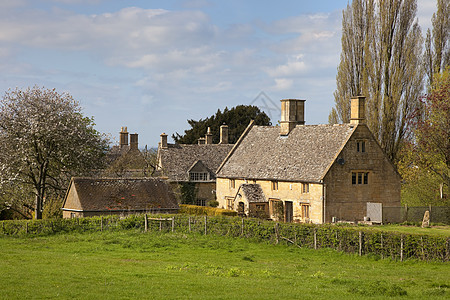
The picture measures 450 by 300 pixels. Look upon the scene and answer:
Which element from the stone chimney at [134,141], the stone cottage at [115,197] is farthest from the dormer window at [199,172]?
the stone chimney at [134,141]

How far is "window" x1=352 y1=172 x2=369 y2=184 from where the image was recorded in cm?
5338

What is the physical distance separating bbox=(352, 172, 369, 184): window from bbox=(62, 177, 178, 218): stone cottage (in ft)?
52.1

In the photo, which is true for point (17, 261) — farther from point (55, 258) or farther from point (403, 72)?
point (403, 72)

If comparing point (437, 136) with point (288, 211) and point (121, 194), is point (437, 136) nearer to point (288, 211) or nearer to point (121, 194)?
point (288, 211)

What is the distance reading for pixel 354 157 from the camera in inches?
2105

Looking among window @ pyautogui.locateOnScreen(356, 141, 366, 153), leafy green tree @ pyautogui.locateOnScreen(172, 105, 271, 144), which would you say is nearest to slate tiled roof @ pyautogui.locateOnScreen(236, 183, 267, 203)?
window @ pyautogui.locateOnScreen(356, 141, 366, 153)

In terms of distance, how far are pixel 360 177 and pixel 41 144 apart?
28.5m

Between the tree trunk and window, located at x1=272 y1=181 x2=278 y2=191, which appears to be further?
window, located at x1=272 y1=181 x2=278 y2=191

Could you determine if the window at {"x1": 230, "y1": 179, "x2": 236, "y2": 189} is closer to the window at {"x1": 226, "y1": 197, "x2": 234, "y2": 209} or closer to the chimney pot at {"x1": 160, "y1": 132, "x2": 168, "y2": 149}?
the window at {"x1": 226, "y1": 197, "x2": 234, "y2": 209}

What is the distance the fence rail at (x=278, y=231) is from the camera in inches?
1259

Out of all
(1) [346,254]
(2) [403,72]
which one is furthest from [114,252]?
(2) [403,72]

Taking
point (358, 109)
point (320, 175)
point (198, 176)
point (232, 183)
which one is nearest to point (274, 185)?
point (320, 175)

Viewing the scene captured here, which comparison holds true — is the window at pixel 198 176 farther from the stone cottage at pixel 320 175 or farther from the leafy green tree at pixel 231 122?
the leafy green tree at pixel 231 122

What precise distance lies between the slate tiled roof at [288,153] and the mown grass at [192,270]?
18802 millimetres
